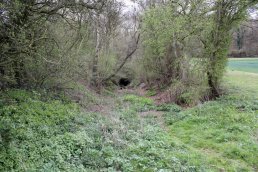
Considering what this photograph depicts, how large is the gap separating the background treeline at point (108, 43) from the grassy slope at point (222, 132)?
253 centimetres

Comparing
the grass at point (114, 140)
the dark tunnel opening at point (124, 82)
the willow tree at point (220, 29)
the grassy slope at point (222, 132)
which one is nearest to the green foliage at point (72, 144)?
the grass at point (114, 140)

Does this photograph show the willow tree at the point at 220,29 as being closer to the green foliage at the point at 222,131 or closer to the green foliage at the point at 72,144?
the green foliage at the point at 222,131

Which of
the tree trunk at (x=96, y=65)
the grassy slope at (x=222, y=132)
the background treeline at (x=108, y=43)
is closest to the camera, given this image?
the grassy slope at (x=222, y=132)

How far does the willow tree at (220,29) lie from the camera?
13758 millimetres

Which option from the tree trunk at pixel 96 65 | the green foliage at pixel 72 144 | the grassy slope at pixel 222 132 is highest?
the tree trunk at pixel 96 65

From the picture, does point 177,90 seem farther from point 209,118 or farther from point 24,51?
point 24,51

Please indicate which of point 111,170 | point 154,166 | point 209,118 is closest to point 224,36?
point 209,118

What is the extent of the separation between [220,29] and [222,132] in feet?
23.6

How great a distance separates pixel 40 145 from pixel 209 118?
7390 millimetres

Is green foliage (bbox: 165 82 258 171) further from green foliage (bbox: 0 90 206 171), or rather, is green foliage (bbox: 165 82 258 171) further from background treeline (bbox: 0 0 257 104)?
background treeline (bbox: 0 0 257 104)

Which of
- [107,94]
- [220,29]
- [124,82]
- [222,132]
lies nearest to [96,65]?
[107,94]

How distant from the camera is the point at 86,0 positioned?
9203mm

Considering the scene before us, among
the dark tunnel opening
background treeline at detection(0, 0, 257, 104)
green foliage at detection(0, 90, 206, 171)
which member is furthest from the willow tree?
the dark tunnel opening

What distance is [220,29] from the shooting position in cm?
1401
